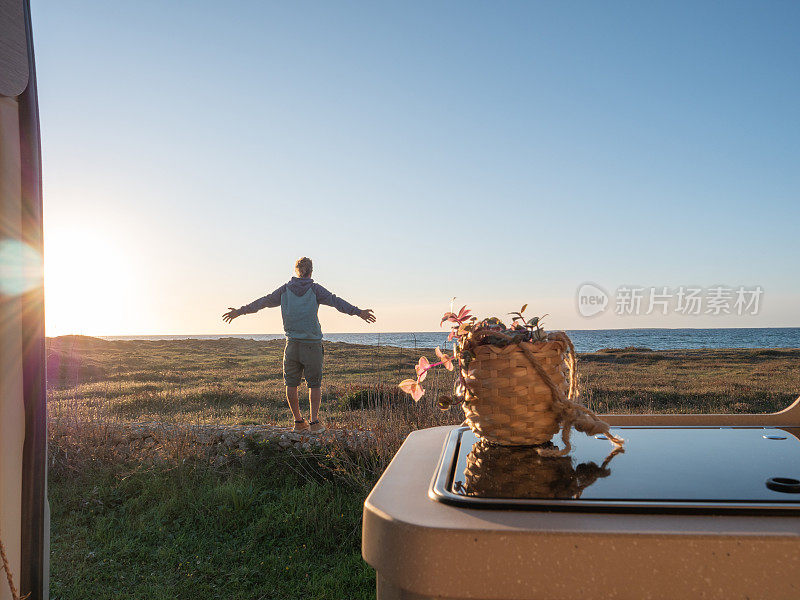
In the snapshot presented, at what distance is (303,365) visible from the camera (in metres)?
6.43

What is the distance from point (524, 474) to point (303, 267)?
5498 millimetres

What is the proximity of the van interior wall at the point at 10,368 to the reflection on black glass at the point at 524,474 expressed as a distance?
3.25ft

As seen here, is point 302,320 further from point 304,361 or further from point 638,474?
point 638,474

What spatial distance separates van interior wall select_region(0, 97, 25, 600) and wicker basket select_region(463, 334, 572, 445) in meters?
1.00

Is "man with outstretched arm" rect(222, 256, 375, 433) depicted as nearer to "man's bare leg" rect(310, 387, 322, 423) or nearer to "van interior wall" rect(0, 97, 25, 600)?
"man's bare leg" rect(310, 387, 322, 423)

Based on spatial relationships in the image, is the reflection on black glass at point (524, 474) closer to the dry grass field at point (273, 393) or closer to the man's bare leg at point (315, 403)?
the dry grass field at point (273, 393)

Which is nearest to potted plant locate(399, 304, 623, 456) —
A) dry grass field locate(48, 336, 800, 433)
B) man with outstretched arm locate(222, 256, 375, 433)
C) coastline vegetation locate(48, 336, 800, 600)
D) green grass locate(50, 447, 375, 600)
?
coastline vegetation locate(48, 336, 800, 600)

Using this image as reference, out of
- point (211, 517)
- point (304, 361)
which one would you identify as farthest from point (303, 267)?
point (211, 517)

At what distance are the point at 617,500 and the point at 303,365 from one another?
18.8 ft

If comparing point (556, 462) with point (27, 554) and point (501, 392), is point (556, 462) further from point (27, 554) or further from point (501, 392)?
point (27, 554)

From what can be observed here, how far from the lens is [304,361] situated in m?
6.35

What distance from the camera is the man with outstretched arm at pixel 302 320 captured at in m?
6.25

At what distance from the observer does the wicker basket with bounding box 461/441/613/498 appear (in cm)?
98

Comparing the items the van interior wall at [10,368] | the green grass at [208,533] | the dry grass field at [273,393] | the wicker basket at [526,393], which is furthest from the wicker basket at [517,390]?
the dry grass field at [273,393]
